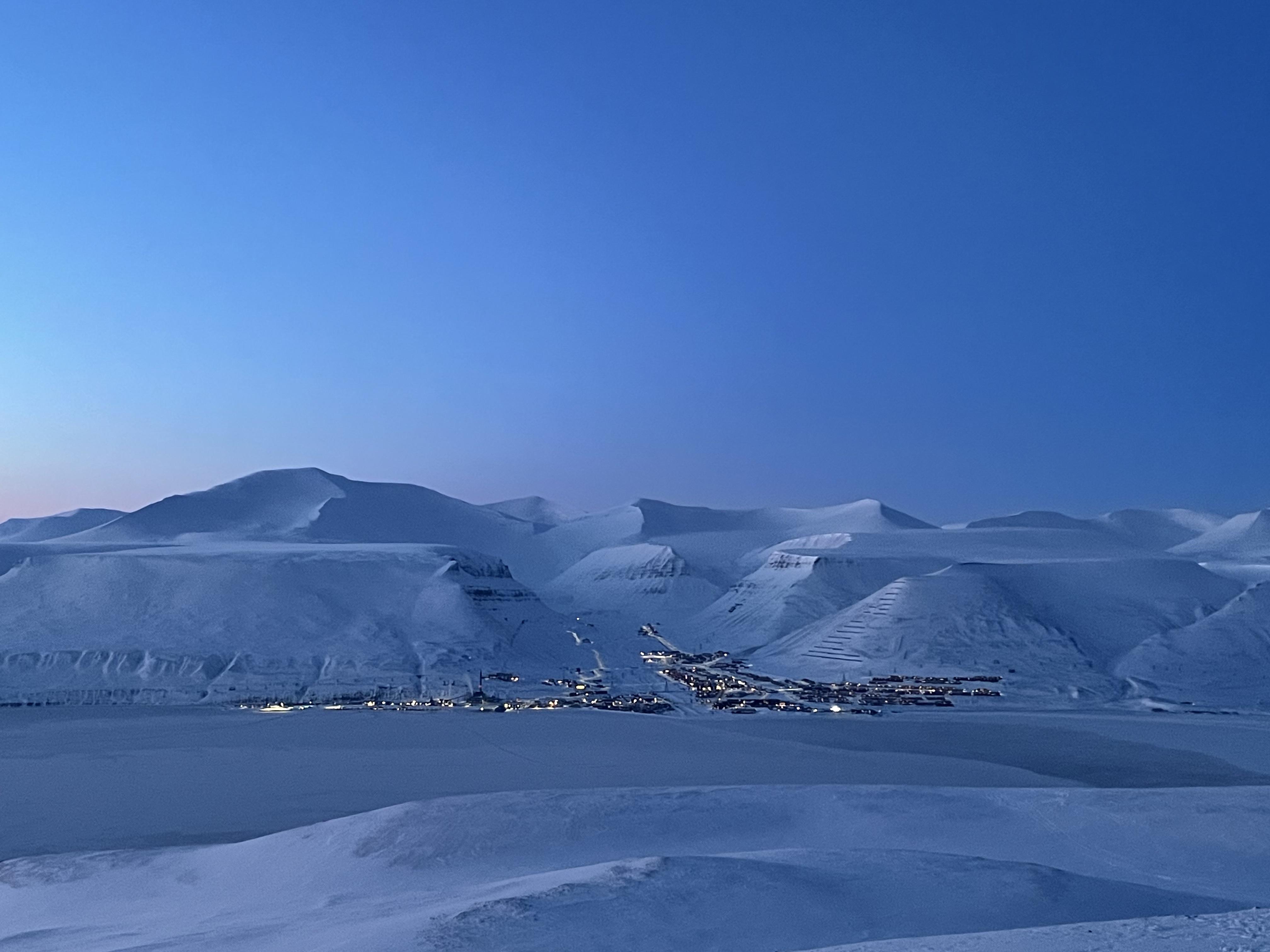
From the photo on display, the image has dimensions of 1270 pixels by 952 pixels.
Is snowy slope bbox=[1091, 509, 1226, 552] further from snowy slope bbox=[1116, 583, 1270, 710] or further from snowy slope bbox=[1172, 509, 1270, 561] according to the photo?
snowy slope bbox=[1116, 583, 1270, 710]

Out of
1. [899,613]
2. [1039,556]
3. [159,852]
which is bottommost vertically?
[159,852]

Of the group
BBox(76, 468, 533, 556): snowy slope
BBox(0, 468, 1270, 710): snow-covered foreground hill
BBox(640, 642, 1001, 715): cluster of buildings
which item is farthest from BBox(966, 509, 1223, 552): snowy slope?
BBox(640, 642, 1001, 715): cluster of buildings

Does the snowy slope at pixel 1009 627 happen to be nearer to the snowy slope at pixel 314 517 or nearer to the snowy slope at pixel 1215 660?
the snowy slope at pixel 1215 660

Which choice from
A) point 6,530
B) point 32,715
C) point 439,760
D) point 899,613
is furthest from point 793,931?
point 6,530

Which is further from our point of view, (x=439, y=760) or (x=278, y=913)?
(x=439, y=760)

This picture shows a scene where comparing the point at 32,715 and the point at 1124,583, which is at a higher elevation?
the point at 1124,583

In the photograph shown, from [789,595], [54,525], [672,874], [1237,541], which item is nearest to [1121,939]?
[672,874]

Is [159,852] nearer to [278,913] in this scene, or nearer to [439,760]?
[278,913]
